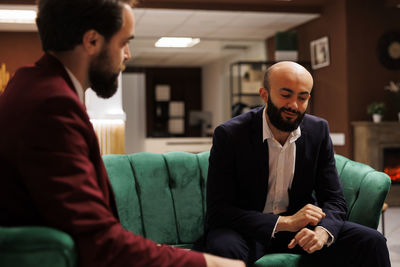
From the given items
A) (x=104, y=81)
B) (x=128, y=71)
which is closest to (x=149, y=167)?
(x=104, y=81)

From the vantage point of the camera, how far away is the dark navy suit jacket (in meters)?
1.98

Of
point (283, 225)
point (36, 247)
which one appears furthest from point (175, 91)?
point (36, 247)

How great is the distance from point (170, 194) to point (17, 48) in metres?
6.56

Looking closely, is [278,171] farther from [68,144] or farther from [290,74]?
[68,144]

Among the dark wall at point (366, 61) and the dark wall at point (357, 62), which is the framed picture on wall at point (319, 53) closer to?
the dark wall at point (357, 62)

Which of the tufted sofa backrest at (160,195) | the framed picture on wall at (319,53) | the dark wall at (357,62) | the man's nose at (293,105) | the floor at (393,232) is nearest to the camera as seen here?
the man's nose at (293,105)

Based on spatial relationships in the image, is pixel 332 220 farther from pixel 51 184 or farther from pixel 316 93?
pixel 316 93

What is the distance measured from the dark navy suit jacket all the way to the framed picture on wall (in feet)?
16.5

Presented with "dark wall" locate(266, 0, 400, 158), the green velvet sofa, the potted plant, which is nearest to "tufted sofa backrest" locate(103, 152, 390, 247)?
the green velvet sofa

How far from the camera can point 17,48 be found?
7.95 metres

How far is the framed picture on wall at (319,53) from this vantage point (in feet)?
22.8

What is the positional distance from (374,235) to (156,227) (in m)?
0.99

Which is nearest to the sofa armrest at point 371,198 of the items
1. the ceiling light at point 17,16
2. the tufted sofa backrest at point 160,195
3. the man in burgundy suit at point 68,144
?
the tufted sofa backrest at point 160,195

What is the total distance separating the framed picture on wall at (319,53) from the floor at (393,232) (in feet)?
7.61
